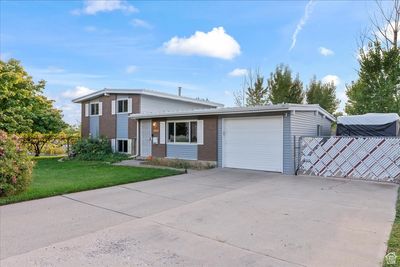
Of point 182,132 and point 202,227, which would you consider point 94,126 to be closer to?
point 182,132

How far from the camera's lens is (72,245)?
4.30 meters

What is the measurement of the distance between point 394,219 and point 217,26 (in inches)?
631

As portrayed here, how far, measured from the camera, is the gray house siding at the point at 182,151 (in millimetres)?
14219

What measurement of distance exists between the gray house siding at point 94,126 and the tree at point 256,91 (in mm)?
14546

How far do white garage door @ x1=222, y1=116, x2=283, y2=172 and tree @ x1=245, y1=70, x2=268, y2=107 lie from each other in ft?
50.3

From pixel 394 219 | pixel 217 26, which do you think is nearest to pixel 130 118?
pixel 217 26

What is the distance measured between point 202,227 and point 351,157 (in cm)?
743

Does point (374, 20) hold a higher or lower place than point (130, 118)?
higher

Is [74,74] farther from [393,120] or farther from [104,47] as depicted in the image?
[393,120]

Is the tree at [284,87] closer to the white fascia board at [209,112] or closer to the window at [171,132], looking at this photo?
the window at [171,132]

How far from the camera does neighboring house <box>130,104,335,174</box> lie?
11.3 m

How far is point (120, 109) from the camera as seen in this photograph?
60.2 feet

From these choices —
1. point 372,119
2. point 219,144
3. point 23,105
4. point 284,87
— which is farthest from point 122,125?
point 284,87

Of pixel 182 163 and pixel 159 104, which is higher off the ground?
pixel 159 104
